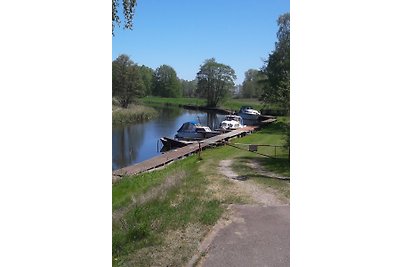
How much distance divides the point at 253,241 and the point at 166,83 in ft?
5.92

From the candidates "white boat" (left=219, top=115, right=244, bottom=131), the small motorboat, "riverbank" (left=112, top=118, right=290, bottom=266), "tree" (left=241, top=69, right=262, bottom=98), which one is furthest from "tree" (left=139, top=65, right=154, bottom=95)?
"white boat" (left=219, top=115, right=244, bottom=131)

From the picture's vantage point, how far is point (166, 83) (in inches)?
153

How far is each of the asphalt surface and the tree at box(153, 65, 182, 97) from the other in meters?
1.24

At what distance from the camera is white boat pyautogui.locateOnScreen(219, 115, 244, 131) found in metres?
17.5

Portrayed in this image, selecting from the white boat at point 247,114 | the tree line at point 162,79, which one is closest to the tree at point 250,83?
the tree line at point 162,79

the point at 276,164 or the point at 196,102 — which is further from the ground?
the point at 196,102

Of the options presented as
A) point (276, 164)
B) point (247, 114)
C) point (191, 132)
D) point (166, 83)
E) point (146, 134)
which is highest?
point (166, 83)

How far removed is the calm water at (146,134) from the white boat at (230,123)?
0.99 ft

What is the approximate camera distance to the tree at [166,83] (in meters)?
3.10

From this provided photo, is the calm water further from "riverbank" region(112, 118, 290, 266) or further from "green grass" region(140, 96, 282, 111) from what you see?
"riverbank" region(112, 118, 290, 266)

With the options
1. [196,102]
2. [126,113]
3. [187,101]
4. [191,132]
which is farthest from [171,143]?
[126,113]

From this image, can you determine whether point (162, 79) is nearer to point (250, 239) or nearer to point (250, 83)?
point (250, 83)
